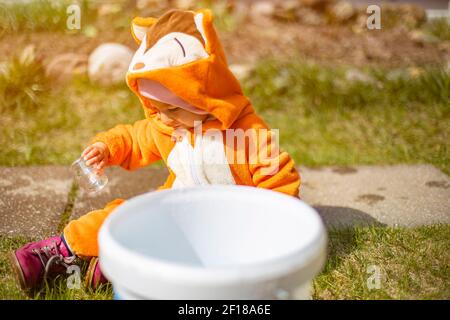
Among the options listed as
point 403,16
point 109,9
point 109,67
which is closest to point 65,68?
point 109,67

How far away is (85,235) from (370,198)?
4.46 ft

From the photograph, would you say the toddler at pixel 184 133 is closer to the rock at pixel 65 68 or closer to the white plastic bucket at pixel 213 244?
the white plastic bucket at pixel 213 244

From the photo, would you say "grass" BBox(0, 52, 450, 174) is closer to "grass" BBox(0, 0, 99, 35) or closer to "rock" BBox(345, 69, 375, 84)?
"rock" BBox(345, 69, 375, 84)

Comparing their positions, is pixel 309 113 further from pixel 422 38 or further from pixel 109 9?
pixel 109 9

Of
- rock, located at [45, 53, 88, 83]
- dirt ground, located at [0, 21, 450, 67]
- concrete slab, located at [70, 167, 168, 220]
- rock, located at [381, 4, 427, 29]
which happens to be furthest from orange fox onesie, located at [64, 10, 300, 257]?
rock, located at [381, 4, 427, 29]

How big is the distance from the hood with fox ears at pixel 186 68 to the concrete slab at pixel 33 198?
800 millimetres

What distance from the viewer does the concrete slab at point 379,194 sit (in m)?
2.54

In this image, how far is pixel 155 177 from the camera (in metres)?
3.01

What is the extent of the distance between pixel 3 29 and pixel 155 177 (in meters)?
2.13

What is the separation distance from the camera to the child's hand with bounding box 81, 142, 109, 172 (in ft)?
6.85

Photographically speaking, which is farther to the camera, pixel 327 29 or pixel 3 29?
pixel 327 29

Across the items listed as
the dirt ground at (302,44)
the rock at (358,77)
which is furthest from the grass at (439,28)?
the rock at (358,77)
